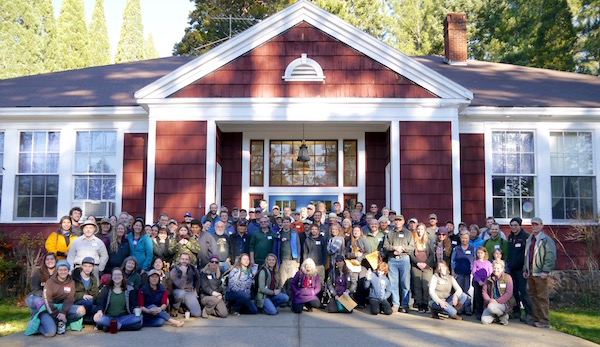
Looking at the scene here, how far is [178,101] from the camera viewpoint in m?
12.5

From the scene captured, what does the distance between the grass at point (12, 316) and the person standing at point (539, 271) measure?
26.3 ft

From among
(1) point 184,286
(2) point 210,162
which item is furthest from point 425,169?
(1) point 184,286

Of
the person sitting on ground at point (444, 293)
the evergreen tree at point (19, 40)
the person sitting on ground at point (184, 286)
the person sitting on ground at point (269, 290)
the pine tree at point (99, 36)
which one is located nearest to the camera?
the person sitting on ground at point (184, 286)

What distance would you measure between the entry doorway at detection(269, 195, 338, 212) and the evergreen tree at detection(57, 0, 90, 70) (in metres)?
30.7

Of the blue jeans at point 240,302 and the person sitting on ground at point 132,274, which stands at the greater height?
the person sitting on ground at point 132,274

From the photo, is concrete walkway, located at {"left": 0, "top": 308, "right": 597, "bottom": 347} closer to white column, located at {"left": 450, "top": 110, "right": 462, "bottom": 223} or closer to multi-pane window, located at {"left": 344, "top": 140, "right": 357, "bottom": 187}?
white column, located at {"left": 450, "top": 110, "right": 462, "bottom": 223}

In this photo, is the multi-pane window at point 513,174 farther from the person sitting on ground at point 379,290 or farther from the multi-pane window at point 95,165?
the multi-pane window at point 95,165

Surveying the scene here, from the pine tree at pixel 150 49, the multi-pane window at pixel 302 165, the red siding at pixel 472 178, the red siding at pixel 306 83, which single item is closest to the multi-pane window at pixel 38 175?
the red siding at pixel 306 83

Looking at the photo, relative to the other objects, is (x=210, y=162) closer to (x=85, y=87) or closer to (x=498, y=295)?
(x=85, y=87)

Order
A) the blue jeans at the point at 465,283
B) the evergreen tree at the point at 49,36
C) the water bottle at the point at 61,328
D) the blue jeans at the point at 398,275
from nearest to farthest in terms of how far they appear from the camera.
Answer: the water bottle at the point at 61,328, the blue jeans at the point at 465,283, the blue jeans at the point at 398,275, the evergreen tree at the point at 49,36

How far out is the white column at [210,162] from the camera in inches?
486

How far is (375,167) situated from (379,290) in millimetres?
4985

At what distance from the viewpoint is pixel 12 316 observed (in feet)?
33.1

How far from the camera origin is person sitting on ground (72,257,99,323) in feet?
28.6
